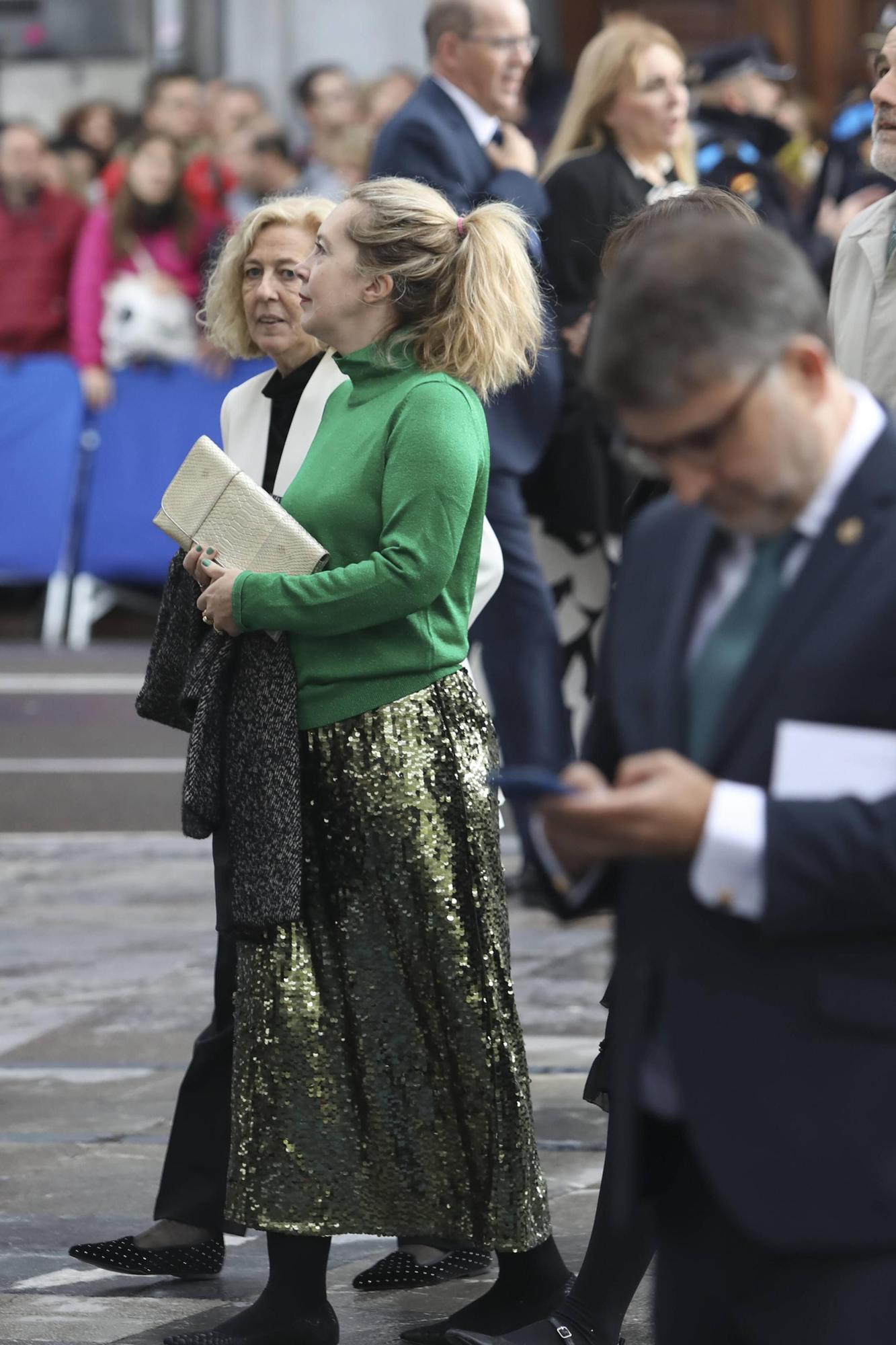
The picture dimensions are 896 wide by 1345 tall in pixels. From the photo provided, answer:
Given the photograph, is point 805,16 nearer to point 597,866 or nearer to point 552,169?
point 552,169

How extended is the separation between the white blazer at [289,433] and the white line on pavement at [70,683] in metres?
6.62

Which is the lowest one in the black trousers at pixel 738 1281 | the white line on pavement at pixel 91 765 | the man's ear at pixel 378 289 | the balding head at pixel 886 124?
the white line on pavement at pixel 91 765

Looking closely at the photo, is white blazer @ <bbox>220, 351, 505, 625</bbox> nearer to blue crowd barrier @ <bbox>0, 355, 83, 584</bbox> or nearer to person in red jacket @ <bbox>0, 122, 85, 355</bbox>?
blue crowd barrier @ <bbox>0, 355, 83, 584</bbox>

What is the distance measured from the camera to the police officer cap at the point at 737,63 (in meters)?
9.57

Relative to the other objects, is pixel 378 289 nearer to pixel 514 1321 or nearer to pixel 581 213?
pixel 514 1321

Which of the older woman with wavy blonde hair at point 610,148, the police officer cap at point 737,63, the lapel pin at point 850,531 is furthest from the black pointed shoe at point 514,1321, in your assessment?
the police officer cap at point 737,63

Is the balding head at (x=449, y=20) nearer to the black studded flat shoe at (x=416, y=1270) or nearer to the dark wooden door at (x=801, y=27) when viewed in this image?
the black studded flat shoe at (x=416, y=1270)

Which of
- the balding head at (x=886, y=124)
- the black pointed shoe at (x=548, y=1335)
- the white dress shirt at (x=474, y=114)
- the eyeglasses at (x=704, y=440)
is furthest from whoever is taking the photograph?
the white dress shirt at (x=474, y=114)

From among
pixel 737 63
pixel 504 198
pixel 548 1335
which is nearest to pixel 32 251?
pixel 737 63

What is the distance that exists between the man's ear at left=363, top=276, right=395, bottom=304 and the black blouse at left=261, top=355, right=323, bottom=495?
0.36 meters

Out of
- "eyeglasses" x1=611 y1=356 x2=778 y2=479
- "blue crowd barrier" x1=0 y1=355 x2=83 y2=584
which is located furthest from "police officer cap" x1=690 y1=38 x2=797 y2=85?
"eyeglasses" x1=611 y1=356 x2=778 y2=479

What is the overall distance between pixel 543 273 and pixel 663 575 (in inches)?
139

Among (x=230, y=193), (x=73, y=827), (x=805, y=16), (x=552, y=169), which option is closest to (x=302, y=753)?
(x=552, y=169)

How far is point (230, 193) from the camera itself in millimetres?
12680
